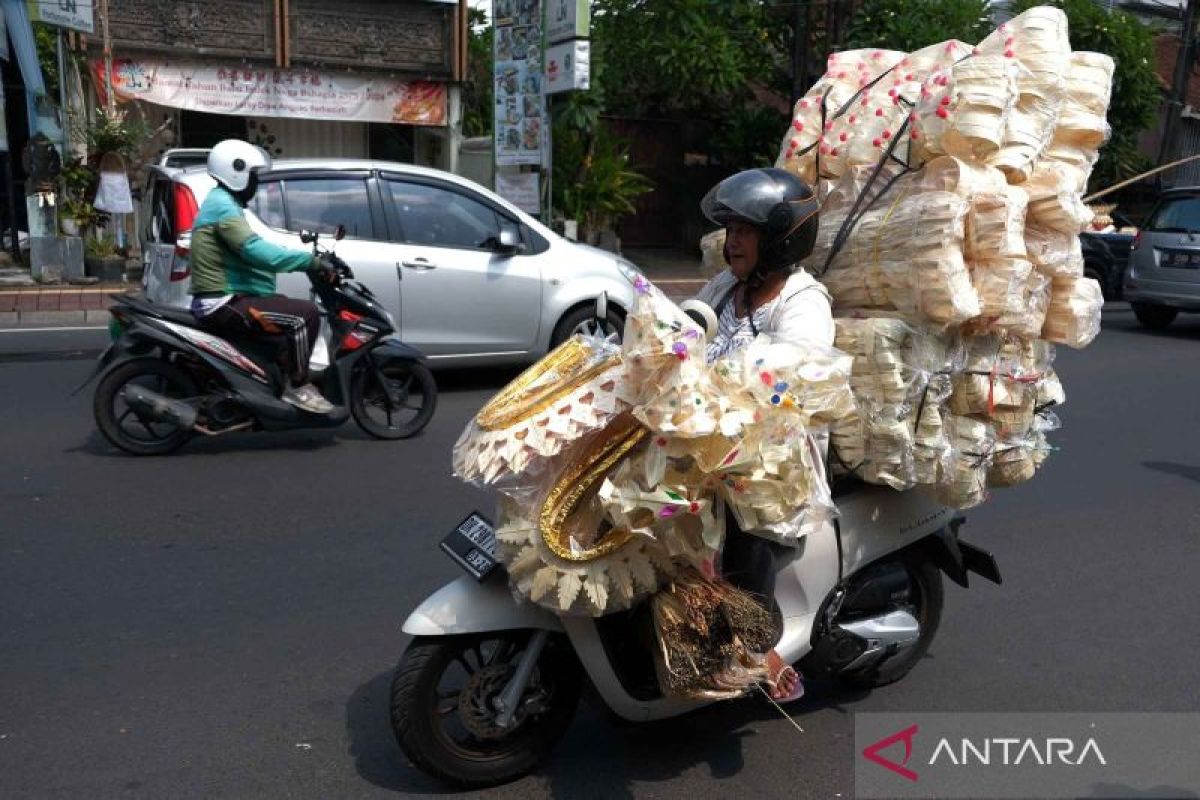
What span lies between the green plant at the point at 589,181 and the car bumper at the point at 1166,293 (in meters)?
7.41

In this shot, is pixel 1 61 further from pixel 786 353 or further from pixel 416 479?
pixel 786 353

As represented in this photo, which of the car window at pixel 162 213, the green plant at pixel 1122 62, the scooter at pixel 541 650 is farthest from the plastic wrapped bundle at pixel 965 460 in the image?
the green plant at pixel 1122 62

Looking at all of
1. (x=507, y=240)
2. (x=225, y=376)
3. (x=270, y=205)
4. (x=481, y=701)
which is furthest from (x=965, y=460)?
(x=270, y=205)

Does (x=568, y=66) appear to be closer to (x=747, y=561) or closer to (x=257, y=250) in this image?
(x=257, y=250)

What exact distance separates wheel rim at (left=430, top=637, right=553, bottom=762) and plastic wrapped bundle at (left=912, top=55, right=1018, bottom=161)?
190 centimetres

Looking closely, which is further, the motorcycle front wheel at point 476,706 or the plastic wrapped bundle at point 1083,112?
the plastic wrapped bundle at point 1083,112

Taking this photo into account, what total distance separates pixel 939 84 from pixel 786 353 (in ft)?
4.19

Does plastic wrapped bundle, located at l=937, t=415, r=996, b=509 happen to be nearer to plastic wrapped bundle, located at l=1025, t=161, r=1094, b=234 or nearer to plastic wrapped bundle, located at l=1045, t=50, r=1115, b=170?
plastic wrapped bundle, located at l=1025, t=161, r=1094, b=234

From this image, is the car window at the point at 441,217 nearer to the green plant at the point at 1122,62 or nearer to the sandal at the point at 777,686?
A: the sandal at the point at 777,686

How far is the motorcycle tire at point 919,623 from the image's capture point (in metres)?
3.90

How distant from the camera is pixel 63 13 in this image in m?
13.5

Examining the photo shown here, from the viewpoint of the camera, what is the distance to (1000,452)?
366 cm

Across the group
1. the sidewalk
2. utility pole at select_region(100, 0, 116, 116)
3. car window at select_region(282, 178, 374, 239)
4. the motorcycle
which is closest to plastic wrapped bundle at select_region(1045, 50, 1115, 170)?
the motorcycle

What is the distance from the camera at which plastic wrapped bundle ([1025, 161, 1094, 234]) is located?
353 centimetres
